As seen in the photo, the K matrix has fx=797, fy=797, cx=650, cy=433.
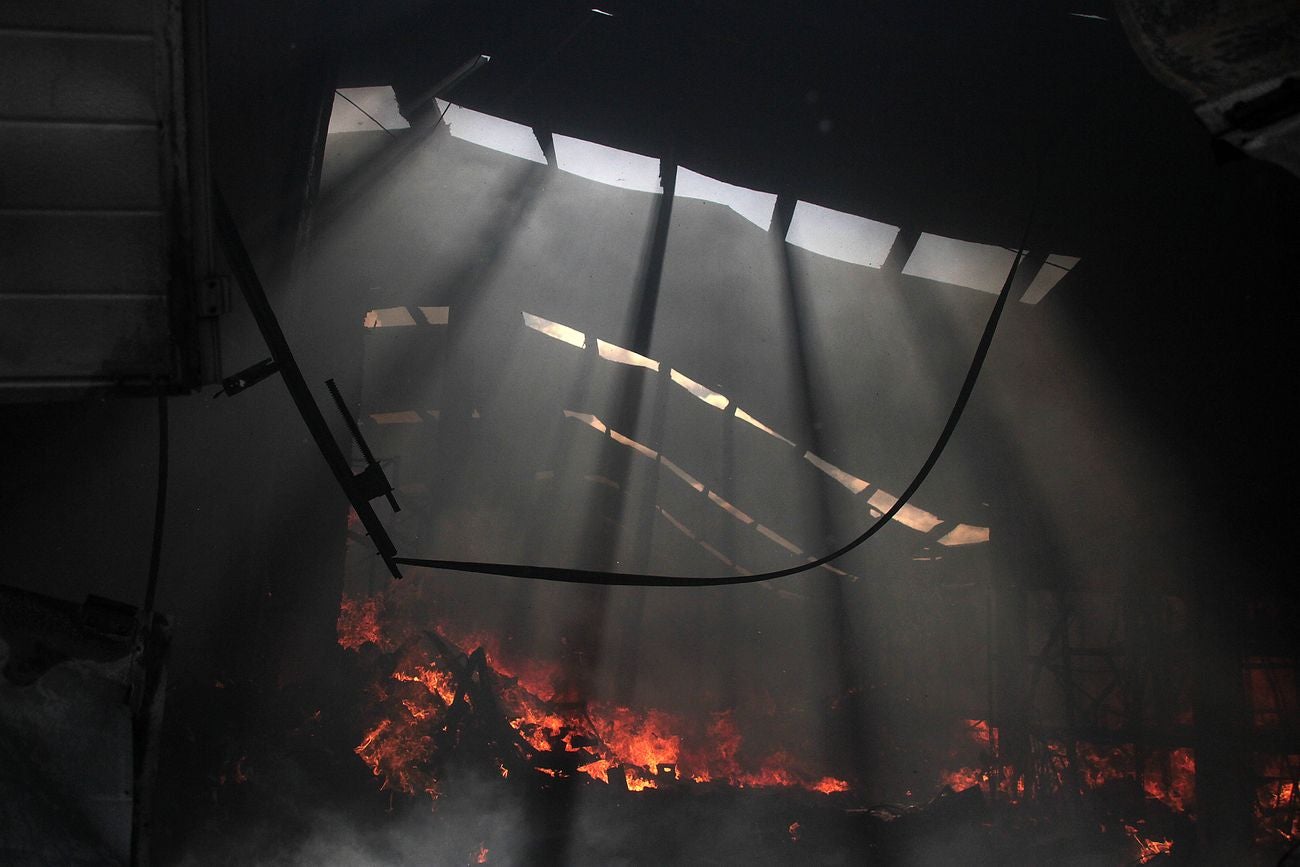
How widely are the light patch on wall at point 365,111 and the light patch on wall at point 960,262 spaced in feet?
17.1

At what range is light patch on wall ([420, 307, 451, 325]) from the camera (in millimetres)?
13945

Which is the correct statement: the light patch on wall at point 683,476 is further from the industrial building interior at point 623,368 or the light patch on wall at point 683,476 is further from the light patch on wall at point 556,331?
the light patch on wall at point 556,331

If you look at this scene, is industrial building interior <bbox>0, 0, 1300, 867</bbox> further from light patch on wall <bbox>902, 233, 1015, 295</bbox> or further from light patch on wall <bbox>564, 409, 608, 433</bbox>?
light patch on wall <bbox>564, 409, 608, 433</bbox>

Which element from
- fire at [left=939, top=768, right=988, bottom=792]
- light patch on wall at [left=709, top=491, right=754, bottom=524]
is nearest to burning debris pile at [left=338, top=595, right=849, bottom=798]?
fire at [left=939, top=768, right=988, bottom=792]

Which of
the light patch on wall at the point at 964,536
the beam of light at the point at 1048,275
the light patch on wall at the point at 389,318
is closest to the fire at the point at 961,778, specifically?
the light patch on wall at the point at 964,536

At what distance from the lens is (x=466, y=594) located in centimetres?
1950

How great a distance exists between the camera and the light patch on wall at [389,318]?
1431cm

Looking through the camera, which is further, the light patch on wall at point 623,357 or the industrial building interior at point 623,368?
the light patch on wall at point 623,357

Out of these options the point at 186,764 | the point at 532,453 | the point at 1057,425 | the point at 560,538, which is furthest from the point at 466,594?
the point at 1057,425

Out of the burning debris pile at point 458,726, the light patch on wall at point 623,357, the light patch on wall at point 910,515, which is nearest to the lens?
the burning debris pile at point 458,726

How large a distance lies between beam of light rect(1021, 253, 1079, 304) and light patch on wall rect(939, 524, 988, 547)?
9123mm

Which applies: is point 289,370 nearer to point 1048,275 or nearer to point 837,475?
point 1048,275

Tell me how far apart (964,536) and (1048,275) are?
11.0 metres

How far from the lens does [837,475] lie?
15.1 metres
